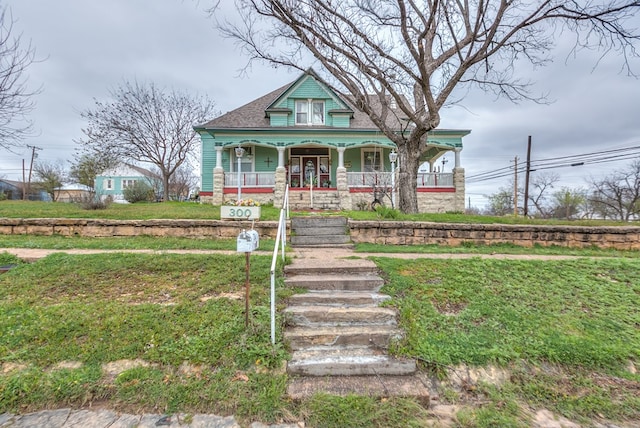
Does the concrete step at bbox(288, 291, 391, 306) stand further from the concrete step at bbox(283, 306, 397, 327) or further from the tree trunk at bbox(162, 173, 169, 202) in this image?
the tree trunk at bbox(162, 173, 169, 202)

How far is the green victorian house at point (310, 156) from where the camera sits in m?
13.6

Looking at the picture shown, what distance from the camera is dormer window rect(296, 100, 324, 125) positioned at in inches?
608

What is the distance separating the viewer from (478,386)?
260 centimetres

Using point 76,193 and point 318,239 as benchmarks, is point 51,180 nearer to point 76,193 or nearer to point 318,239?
point 76,193

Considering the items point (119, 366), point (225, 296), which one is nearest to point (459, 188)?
point (225, 296)

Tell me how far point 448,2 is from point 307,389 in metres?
9.99

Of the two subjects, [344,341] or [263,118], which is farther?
[263,118]

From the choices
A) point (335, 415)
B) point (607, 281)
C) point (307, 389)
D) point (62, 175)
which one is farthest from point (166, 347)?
point (62, 175)

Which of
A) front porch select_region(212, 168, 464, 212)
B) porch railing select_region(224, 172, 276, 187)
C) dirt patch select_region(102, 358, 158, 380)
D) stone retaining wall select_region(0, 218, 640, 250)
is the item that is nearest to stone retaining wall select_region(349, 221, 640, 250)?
stone retaining wall select_region(0, 218, 640, 250)

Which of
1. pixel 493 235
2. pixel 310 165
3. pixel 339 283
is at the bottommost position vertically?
pixel 339 283

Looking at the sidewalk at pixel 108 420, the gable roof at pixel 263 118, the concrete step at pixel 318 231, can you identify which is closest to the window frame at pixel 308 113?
the gable roof at pixel 263 118

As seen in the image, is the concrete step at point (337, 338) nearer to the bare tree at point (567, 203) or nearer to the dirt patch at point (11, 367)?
the dirt patch at point (11, 367)

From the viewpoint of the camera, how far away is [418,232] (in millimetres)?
6805

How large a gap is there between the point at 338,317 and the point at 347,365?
682mm
